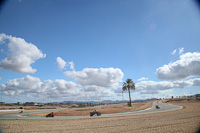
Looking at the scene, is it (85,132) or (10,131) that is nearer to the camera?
(85,132)

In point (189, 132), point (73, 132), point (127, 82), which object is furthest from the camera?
point (127, 82)

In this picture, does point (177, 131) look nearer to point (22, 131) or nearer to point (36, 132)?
point (36, 132)

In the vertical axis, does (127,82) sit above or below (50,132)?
above

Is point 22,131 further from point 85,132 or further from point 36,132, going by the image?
point 85,132

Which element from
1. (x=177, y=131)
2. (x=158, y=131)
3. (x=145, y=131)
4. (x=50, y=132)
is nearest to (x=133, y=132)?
(x=145, y=131)

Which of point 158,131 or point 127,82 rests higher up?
point 127,82

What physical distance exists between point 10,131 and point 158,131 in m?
17.7

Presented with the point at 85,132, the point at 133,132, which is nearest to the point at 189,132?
the point at 133,132

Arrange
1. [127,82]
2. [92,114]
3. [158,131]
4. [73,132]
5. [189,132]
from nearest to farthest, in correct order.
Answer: [189,132] < [158,131] < [73,132] < [92,114] < [127,82]

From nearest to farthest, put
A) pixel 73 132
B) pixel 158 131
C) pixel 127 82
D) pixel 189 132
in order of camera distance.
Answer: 1. pixel 189 132
2. pixel 158 131
3. pixel 73 132
4. pixel 127 82

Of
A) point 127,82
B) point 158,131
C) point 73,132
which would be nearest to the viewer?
point 158,131

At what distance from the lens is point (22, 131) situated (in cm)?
1595

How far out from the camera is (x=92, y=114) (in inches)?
1245

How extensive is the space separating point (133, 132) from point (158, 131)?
2.75 metres
